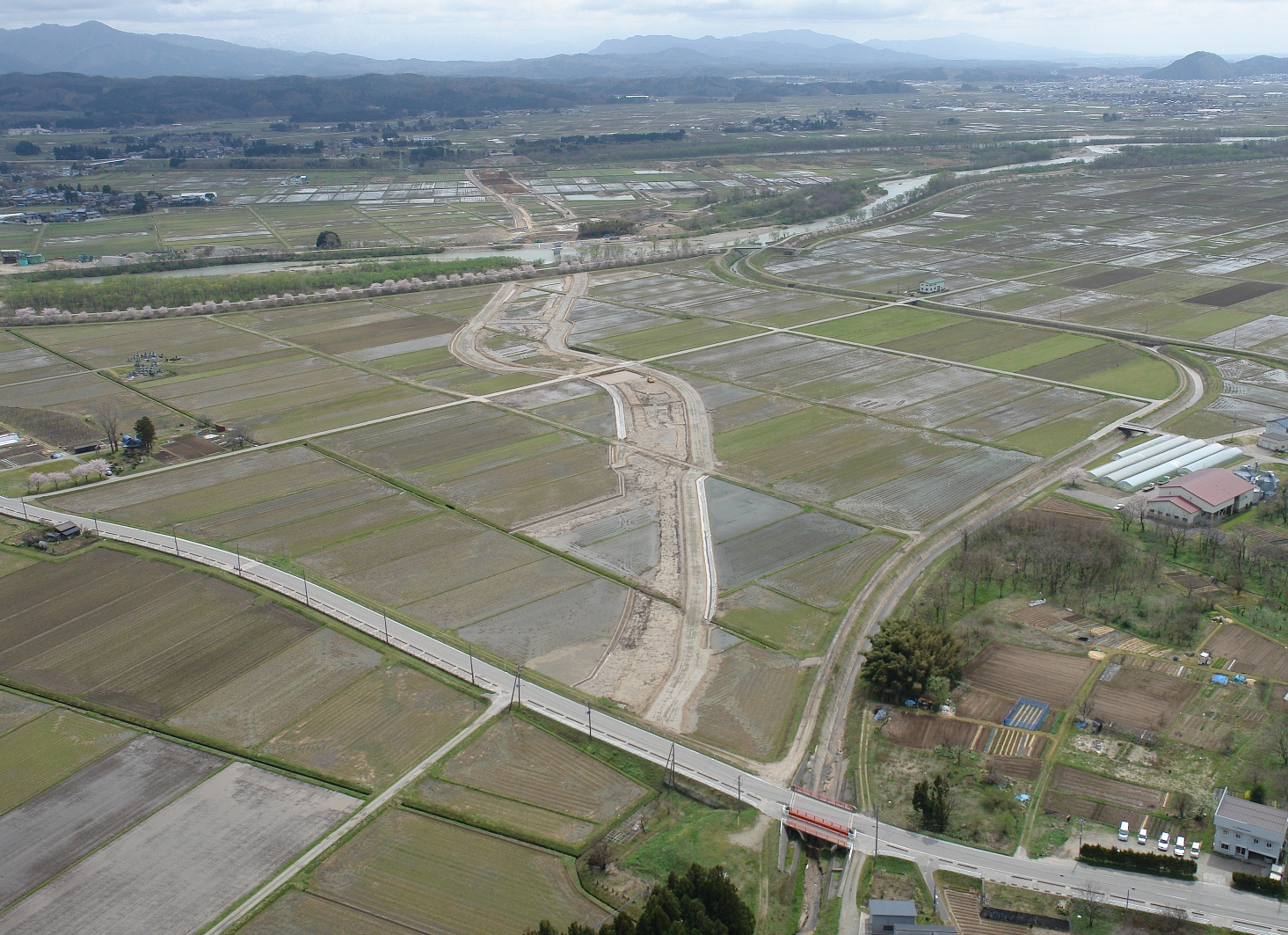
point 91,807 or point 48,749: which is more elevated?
point 48,749

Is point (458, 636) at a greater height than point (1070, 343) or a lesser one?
lesser

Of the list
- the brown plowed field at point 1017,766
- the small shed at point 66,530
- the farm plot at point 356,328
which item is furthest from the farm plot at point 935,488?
the farm plot at point 356,328

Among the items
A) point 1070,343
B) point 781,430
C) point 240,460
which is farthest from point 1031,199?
point 240,460

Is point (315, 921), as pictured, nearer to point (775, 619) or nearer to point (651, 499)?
point (775, 619)

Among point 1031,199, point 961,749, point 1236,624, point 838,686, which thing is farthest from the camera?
point 1031,199

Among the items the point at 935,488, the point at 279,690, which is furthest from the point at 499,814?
the point at 935,488

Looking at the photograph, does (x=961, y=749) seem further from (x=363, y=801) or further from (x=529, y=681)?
(x=363, y=801)

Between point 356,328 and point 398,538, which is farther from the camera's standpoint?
point 356,328

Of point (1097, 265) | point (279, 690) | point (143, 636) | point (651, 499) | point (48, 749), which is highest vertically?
point (1097, 265)
